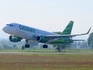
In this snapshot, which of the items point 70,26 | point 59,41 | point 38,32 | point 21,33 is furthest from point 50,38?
point 70,26

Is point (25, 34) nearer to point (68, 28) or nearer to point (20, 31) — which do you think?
point (20, 31)

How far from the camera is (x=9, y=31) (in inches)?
2896

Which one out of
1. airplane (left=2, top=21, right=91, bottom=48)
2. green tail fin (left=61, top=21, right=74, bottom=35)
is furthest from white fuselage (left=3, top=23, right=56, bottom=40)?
green tail fin (left=61, top=21, right=74, bottom=35)
